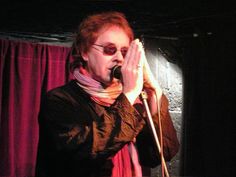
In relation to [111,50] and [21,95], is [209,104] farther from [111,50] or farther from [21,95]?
[21,95]

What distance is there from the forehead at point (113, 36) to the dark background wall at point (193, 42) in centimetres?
70

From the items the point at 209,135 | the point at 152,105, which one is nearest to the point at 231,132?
the point at 209,135

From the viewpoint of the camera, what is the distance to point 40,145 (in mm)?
1302

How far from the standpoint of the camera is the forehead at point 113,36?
1.33 m

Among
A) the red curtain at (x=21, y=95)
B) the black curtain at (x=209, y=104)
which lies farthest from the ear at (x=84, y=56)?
the red curtain at (x=21, y=95)

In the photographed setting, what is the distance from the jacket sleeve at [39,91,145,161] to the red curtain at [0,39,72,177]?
1.49m

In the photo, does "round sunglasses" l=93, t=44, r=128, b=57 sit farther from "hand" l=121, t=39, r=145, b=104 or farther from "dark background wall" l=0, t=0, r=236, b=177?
"dark background wall" l=0, t=0, r=236, b=177

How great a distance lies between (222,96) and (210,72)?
7.4 inches

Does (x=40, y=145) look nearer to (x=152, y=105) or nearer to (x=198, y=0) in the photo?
(x=152, y=105)

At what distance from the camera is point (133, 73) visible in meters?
1.14

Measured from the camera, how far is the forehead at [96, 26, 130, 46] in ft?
4.36

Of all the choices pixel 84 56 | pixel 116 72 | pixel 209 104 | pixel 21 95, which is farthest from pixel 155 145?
pixel 21 95

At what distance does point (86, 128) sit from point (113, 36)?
400 millimetres

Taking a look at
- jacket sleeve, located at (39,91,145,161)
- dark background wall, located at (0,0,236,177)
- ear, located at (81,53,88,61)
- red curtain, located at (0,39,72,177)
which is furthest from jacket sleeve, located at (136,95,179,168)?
red curtain, located at (0,39,72,177)
